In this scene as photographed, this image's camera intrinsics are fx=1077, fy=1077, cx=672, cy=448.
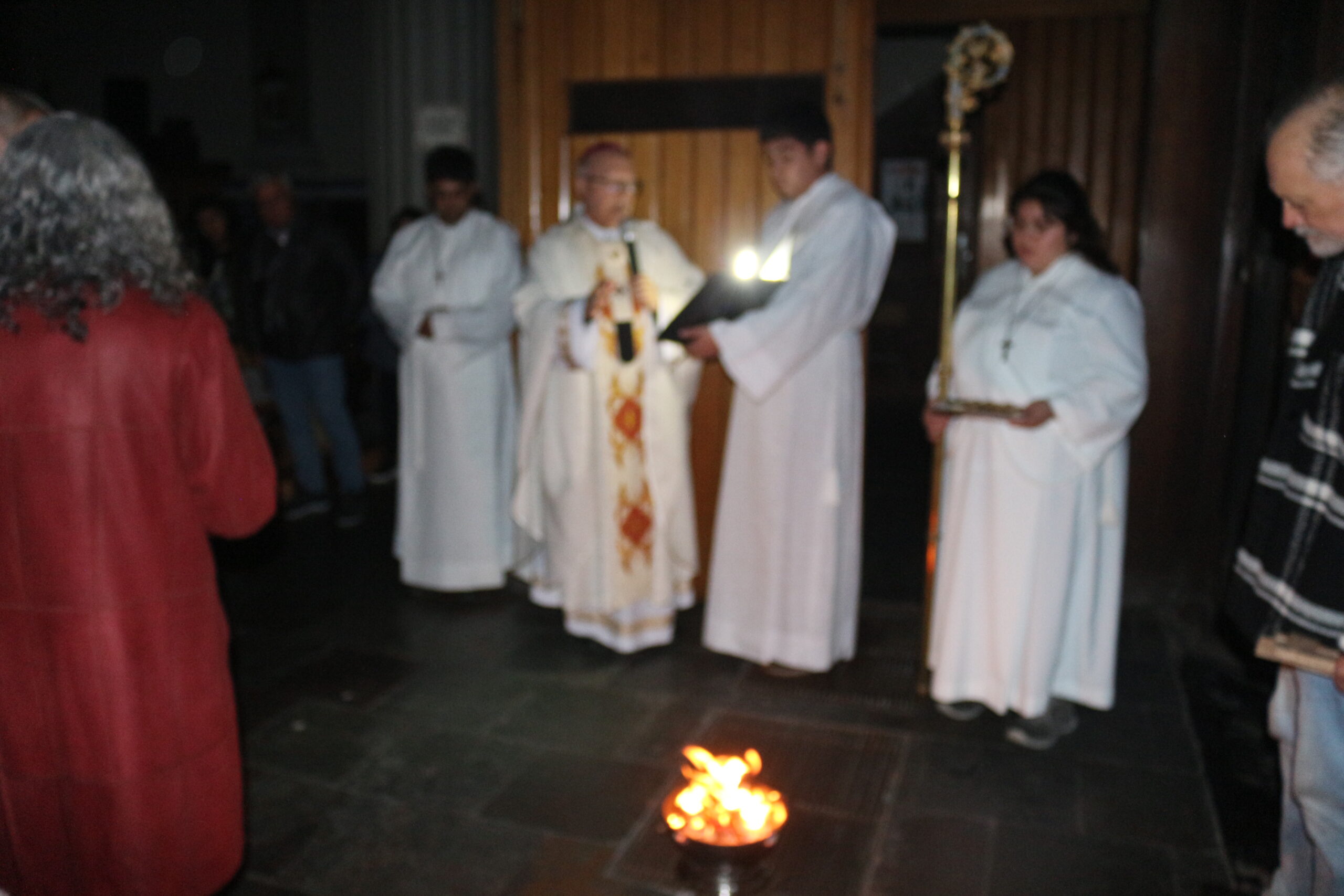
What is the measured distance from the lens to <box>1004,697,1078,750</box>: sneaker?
3.54 metres

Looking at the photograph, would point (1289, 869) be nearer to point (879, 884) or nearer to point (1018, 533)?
point (879, 884)

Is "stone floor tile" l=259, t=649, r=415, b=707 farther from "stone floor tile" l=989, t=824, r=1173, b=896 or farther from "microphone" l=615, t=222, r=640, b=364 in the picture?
"stone floor tile" l=989, t=824, r=1173, b=896

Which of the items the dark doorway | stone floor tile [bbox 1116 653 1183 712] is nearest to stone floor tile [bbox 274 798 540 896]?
stone floor tile [bbox 1116 653 1183 712]

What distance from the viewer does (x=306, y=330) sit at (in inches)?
242

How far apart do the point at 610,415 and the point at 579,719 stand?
1227mm

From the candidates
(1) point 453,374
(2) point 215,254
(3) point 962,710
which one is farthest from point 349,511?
(3) point 962,710

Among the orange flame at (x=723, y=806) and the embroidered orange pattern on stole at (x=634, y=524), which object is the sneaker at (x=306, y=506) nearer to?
the embroidered orange pattern on stole at (x=634, y=524)

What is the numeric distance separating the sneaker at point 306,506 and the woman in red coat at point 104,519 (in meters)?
4.21

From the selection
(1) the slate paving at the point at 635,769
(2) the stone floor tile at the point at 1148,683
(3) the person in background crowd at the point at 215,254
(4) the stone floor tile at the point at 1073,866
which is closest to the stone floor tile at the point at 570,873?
(1) the slate paving at the point at 635,769

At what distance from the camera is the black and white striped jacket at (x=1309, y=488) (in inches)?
75.5

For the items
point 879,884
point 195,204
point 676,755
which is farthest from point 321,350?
point 879,884

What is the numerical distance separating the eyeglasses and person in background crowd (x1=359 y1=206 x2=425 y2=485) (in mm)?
2902

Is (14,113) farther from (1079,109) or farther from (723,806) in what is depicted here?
(1079,109)

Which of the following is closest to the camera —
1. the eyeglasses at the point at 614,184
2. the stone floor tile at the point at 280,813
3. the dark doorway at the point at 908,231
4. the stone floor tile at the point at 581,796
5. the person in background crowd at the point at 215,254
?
the stone floor tile at the point at 280,813
